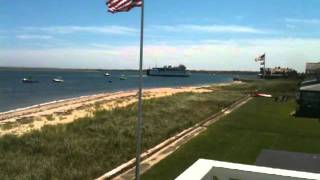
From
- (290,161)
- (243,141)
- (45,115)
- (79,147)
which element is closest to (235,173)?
(290,161)

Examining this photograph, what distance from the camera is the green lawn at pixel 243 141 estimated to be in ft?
54.6

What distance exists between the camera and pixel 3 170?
1462 centimetres

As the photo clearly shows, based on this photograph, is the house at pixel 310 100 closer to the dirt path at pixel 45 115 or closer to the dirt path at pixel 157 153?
the dirt path at pixel 157 153

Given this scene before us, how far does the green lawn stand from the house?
242 centimetres

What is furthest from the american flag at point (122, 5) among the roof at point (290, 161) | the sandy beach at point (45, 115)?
the sandy beach at point (45, 115)

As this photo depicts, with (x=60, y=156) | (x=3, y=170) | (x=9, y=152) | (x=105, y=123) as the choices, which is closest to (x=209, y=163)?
(x=3, y=170)

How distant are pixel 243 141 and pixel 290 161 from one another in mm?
6732

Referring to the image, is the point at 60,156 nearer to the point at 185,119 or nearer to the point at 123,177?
the point at 123,177

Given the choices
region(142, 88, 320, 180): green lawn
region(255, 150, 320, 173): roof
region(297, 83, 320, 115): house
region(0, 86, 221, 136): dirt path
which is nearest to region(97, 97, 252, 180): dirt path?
region(142, 88, 320, 180): green lawn

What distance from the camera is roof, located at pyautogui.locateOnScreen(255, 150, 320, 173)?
1331cm

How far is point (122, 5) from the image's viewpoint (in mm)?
11578

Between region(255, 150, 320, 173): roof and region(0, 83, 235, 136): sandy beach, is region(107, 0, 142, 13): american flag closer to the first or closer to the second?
region(255, 150, 320, 173): roof

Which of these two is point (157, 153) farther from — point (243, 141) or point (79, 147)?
point (243, 141)

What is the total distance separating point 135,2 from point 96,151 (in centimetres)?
775
